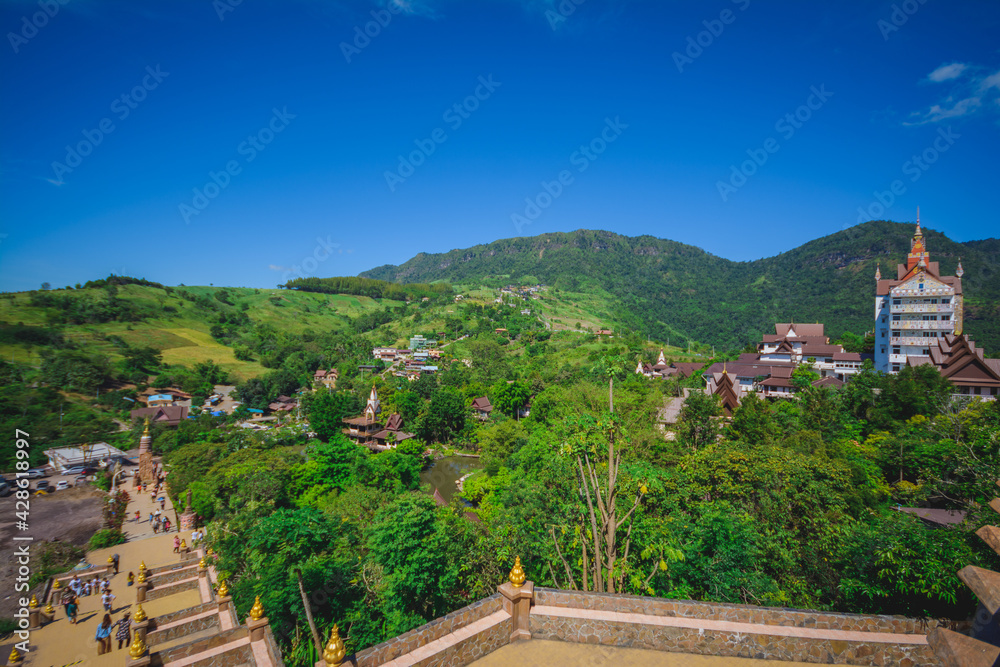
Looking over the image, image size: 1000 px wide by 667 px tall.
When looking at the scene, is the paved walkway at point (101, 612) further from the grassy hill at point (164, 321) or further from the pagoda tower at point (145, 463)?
the grassy hill at point (164, 321)

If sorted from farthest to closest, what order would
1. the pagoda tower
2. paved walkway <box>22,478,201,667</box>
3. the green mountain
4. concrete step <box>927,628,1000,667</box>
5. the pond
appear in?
1. the green mountain
2. the pond
3. the pagoda tower
4. paved walkway <box>22,478,201,667</box>
5. concrete step <box>927,628,1000,667</box>

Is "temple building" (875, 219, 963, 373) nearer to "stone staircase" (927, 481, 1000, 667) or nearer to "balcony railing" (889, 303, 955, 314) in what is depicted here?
"balcony railing" (889, 303, 955, 314)

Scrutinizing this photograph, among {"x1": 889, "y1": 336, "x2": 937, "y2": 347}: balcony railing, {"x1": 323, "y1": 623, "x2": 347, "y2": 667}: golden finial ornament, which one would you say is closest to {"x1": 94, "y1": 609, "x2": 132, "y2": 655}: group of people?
{"x1": 323, "y1": 623, "x2": 347, "y2": 667}: golden finial ornament

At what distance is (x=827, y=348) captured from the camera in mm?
34344

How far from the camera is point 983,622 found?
4.01 metres

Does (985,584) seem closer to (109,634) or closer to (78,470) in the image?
(109,634)

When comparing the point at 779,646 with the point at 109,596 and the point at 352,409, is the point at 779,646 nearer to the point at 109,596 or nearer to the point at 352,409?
the point at 109,596

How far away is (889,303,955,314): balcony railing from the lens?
24.2 metres

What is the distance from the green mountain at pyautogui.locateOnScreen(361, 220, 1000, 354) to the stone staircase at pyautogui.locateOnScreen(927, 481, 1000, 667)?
2420 inches

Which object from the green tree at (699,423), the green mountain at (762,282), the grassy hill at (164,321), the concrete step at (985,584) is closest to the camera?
the concrete step at (985,584)

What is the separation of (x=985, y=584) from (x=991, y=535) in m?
0.44

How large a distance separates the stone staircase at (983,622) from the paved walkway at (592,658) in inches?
60.8

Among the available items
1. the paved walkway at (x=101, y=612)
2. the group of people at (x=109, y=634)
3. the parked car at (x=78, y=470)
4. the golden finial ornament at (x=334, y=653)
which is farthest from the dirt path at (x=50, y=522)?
the golden finial ornament at (x=334, y=653)

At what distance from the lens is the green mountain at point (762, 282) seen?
2896 inches
